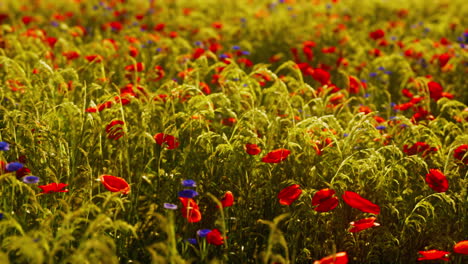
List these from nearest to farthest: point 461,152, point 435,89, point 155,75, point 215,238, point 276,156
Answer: point 215,238, point 276,156, point 461,152, point 435,89, point 155,75

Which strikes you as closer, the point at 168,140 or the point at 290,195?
the point at 290,195

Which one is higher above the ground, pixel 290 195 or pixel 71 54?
pixel 71 54

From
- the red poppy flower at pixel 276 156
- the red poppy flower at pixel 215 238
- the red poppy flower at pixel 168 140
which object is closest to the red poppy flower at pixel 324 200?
the red poppy flower at pixel 276 156

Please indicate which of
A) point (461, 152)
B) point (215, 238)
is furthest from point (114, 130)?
point (461, 152)

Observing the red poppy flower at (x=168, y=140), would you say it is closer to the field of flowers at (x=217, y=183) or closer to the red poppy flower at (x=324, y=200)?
the field of flowers at (x=217, y=183)

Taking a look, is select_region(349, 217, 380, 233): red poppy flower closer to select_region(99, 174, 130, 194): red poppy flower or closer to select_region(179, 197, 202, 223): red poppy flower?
select_region(179, 197, 202, 223): red poppy flower

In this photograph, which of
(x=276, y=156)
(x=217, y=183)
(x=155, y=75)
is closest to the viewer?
(x=276, y=156)

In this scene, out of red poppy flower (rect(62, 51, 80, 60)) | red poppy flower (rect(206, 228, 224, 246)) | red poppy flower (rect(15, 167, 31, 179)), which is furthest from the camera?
red poppy flower (rect(62, 51, 80, 60))

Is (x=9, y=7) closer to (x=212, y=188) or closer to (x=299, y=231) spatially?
(x=212, y=188)

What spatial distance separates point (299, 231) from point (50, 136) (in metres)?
0.99

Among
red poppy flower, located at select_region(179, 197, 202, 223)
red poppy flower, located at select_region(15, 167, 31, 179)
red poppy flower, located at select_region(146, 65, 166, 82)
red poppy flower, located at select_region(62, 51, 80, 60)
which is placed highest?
red poppy flower, located at select_region(62, 51, 80, 60)

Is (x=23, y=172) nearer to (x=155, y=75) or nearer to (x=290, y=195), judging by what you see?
(x=290, y=195)

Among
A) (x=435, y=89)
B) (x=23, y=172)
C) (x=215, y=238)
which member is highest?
(x=435, y=89)

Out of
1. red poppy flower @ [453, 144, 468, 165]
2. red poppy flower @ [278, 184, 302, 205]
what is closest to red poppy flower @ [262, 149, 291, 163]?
red poppy flower @ [278, 184, 302, 205]
